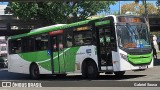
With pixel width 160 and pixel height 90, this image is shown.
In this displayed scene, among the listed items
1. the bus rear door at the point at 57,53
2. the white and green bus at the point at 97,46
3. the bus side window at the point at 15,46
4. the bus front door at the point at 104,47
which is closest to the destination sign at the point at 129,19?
the white and green bus at the point at 97,46

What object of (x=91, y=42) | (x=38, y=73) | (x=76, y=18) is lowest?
(x=38, y=73)

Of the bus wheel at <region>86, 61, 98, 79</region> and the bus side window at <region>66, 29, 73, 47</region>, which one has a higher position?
the bus side window at <region>66, 29, 73, 47</region>

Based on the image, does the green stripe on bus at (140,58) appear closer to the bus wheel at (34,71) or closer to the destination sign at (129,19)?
the destination sign at (129,19)

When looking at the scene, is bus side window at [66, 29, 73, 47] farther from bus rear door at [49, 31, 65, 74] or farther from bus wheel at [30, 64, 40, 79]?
bus wheel at [30, 64, 40, 79]

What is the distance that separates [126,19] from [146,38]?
136cm

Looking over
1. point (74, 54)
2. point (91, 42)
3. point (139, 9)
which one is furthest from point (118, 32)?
point (139, 9)

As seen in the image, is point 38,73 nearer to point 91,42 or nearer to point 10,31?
point 91,42

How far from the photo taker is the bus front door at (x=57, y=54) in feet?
62.5

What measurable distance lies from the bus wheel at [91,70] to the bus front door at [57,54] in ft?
6.35

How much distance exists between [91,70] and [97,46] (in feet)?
3.79

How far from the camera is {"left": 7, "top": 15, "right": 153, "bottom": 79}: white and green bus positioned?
53.7 feet

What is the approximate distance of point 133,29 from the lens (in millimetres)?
16922

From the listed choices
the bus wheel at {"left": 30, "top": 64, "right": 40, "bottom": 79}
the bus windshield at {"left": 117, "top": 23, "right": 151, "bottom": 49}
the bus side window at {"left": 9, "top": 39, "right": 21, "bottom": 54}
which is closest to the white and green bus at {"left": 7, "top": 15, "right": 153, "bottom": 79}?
the bus windshield at {"left": 117, "top": 23, "right": 151, "bottom": 49}

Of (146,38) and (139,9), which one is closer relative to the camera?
(146,38)
